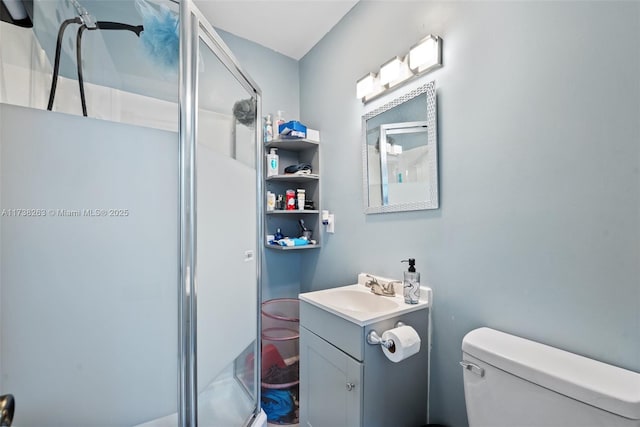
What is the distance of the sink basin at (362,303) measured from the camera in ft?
3.38

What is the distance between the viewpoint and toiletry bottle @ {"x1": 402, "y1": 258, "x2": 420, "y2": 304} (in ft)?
3.80

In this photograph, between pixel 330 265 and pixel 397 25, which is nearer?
pixel 397 25

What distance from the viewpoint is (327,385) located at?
1157 millimetres

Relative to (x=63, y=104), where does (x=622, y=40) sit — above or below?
above

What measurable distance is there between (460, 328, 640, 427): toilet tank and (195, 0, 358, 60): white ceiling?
1.90 meters

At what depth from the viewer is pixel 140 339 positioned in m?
0.81

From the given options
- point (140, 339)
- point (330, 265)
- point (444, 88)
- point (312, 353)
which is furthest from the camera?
point (330, 265)

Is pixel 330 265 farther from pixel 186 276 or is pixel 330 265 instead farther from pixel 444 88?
pixel 444 88

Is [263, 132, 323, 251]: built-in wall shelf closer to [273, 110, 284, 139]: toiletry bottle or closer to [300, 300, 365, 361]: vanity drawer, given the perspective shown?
[273, 110, 284, 139]: toiletry bottle

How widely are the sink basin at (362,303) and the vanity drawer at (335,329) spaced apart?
0.09ft

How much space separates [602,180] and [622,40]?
0.37 metres

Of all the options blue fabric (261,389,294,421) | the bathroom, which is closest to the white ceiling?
the bathroom

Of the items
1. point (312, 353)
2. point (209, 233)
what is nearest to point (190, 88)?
point (209, 233)

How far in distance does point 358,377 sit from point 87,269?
0.95 metres
